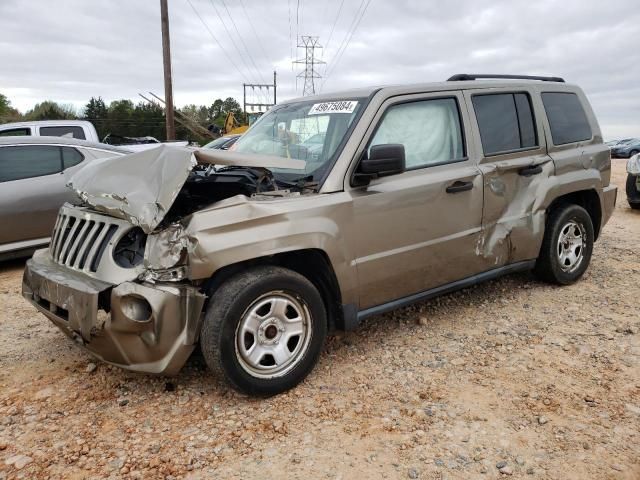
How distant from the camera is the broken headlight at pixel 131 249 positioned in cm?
305

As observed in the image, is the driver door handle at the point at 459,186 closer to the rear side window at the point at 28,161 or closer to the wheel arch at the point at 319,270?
the wheel arch at the point at 319,270

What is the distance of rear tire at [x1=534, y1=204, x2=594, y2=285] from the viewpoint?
477cm

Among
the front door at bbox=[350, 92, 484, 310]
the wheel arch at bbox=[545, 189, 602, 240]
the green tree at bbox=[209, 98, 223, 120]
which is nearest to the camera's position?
the front door at bbox=[350, 92, 484, 310]

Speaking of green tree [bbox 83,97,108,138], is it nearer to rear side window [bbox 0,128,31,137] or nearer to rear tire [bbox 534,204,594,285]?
rear side window [bbox 0,128,31,137]

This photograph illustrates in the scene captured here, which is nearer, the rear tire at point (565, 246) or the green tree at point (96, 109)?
the rear tire at point (565, 246)

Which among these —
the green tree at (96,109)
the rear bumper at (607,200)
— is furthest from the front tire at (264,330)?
the green tree at (96,109)

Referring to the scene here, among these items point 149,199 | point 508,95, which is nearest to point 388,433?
point 149,199

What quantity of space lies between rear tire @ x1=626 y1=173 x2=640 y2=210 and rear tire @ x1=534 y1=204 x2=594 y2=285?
500 cm

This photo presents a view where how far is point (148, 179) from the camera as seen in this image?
10.4ft

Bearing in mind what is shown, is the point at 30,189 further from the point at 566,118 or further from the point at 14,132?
the point at 566,118

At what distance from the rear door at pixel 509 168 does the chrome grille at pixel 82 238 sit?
2.68m

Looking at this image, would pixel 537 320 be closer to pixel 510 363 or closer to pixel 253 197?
pixel 510 363

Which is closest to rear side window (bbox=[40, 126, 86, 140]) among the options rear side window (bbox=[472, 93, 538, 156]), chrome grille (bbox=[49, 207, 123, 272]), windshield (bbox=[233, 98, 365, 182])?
windshield (bbox=[233, 98, 365, 182])

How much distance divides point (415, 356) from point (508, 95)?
2324mm
